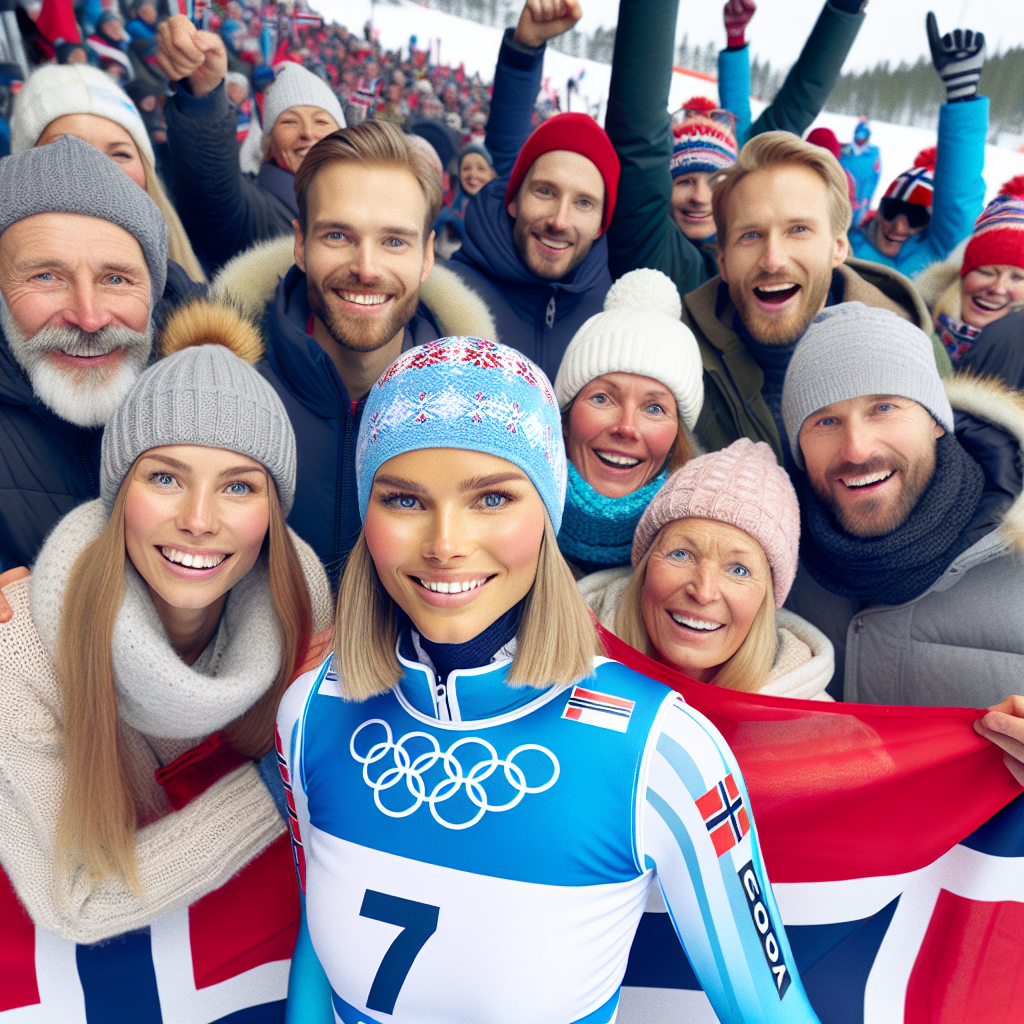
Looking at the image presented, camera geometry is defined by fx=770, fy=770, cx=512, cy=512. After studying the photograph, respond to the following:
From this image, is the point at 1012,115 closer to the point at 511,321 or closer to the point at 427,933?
the point at 511,321

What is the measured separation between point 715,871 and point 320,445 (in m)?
1.76

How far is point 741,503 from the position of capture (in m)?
1.79

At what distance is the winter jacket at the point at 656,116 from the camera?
2.54 meters

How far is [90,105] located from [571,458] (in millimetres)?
2232

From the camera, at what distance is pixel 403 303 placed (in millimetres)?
2490

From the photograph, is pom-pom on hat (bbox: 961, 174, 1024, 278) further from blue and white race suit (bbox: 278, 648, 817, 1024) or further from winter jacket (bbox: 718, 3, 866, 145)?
blue and white race suit (bbox: 278, 648, 817, 1024)

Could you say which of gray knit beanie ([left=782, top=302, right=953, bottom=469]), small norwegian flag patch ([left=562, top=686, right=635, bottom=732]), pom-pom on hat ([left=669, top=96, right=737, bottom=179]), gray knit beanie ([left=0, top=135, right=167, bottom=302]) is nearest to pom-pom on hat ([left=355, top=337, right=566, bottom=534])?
small norwegian flag patch ([left=562, top=686, right=635, bottom=732])

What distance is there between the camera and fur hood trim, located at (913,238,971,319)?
3.61 meters

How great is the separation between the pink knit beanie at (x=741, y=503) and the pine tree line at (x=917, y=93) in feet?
11.4

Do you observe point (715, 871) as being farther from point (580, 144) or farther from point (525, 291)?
point (580, 144)

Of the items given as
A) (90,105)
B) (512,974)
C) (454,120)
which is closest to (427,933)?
(512,974)

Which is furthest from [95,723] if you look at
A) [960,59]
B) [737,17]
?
[737,17]

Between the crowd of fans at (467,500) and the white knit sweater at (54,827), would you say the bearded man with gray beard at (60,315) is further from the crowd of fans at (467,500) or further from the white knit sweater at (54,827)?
the white knit sweater at (54,827)

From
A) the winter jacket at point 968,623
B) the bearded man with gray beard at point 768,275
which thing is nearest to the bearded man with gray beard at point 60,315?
the bearded man with gray beard at point 768,275
